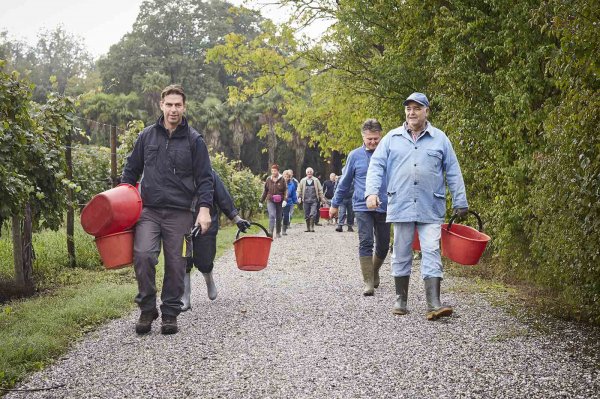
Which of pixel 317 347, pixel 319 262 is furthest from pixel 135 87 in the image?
pixel 317 347

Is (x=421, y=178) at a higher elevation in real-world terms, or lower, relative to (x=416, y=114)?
lower

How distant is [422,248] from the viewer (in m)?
6.27

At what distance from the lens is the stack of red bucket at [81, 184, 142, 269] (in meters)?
5.40

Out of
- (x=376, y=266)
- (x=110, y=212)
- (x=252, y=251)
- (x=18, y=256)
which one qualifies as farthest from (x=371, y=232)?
(x=18, y=256)

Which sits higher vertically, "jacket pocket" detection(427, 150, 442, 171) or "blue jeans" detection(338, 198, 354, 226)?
"jacket pocket" detection(427, 150, 442, 171)

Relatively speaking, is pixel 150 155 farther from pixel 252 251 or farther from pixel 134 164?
pixel 252 251

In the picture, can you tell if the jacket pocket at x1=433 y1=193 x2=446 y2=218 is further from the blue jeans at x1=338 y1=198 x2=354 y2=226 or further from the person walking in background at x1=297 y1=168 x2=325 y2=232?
the person walking in background at x1=297 y1=168 x2=325 y2=232

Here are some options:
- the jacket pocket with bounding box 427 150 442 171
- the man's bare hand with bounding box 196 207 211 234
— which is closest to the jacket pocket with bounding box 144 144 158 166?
the man's bare hand with bounding box 196 207 211 234

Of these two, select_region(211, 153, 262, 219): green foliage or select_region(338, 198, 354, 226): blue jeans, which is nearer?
select_region(338, 198, 354, 226): blue jeans

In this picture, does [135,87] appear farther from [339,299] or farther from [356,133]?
[339,299]

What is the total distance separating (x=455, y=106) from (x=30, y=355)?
19.4ft

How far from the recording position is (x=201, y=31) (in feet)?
187

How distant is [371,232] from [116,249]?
3.28 metres

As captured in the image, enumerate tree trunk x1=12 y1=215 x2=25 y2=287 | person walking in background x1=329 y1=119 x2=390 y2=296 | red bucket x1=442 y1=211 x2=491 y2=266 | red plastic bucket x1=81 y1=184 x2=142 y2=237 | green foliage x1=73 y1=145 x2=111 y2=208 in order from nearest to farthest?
1. red plastic bucket x1=81 y1=184 x2=142 y2=237
2. red bucket x1=442 y1=211 x2=491 y2=266
3. person walking in background x1=329 y1=119 x2=390 y2=296
4. tree trunk x1=12 y1=215 x2=25 y2=287
5. green foliage x1=73 y1=145 x2=111 y2=208
